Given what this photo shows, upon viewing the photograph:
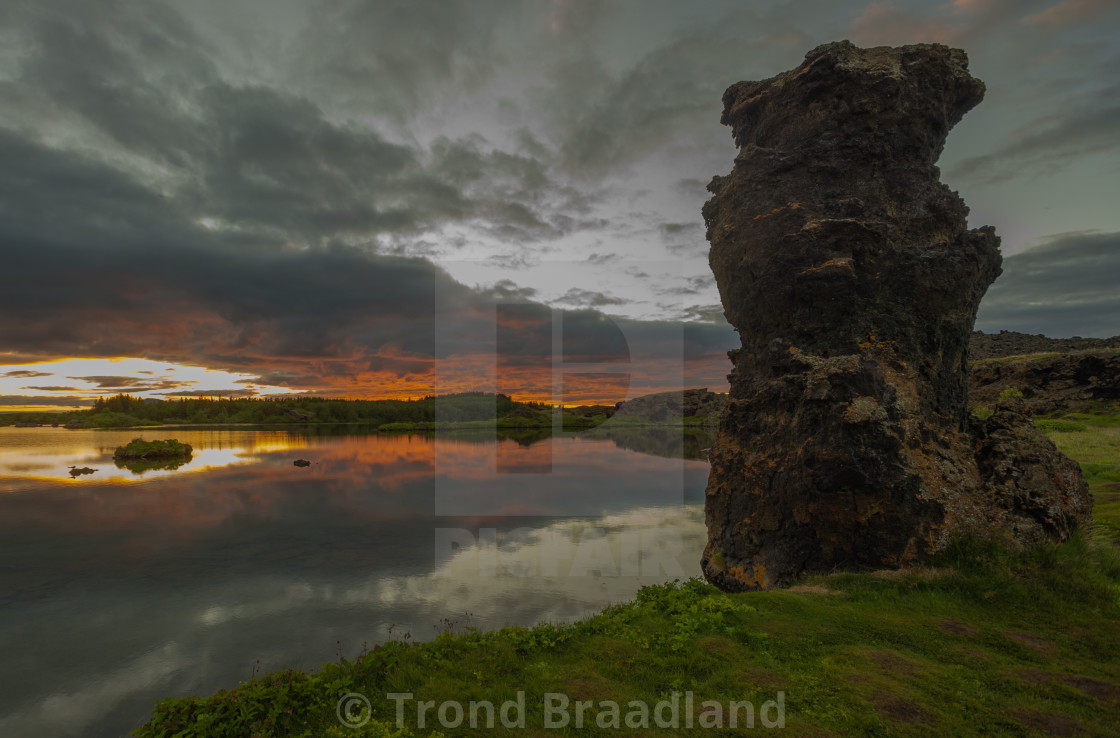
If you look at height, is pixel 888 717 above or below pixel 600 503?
above

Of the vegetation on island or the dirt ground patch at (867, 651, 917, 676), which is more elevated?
the dirt ground patch at (867, 651, 917, 676)

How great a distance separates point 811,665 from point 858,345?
313 inches

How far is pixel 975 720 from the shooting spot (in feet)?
17.9

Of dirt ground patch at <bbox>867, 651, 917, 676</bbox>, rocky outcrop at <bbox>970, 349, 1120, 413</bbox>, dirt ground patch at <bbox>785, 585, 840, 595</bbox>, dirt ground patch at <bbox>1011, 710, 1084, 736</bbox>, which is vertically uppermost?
rocky outcrop at <bbox>970, 349, 1120, 413</bbox>

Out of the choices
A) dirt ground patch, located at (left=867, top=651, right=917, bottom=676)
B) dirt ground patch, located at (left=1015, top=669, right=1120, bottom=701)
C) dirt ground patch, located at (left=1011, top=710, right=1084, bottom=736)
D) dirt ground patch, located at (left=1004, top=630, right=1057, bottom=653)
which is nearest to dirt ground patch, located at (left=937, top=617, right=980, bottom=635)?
dirt ground patch, located at (left=1004, top=630, right=1057, bottom=653)

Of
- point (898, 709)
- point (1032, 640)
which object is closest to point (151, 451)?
point (898, 709)

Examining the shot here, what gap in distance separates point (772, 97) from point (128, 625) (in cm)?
2351

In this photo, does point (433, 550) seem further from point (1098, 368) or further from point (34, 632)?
point (1098, 368)

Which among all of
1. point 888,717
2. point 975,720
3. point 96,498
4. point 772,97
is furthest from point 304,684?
point 96,498

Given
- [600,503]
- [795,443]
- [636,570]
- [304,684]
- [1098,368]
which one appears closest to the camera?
[304,684]

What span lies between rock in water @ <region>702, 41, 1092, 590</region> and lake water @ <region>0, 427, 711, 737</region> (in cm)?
591

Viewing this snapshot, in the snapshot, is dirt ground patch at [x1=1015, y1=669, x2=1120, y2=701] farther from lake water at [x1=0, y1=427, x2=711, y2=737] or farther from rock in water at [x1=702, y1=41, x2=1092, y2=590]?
lake water at [x1=0, y1=427, x2=711, y2=737]

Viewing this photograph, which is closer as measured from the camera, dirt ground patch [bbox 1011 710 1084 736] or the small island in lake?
dirt ground patch [bbox 1011 710 1084 736]

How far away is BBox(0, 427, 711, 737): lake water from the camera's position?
423 inches
